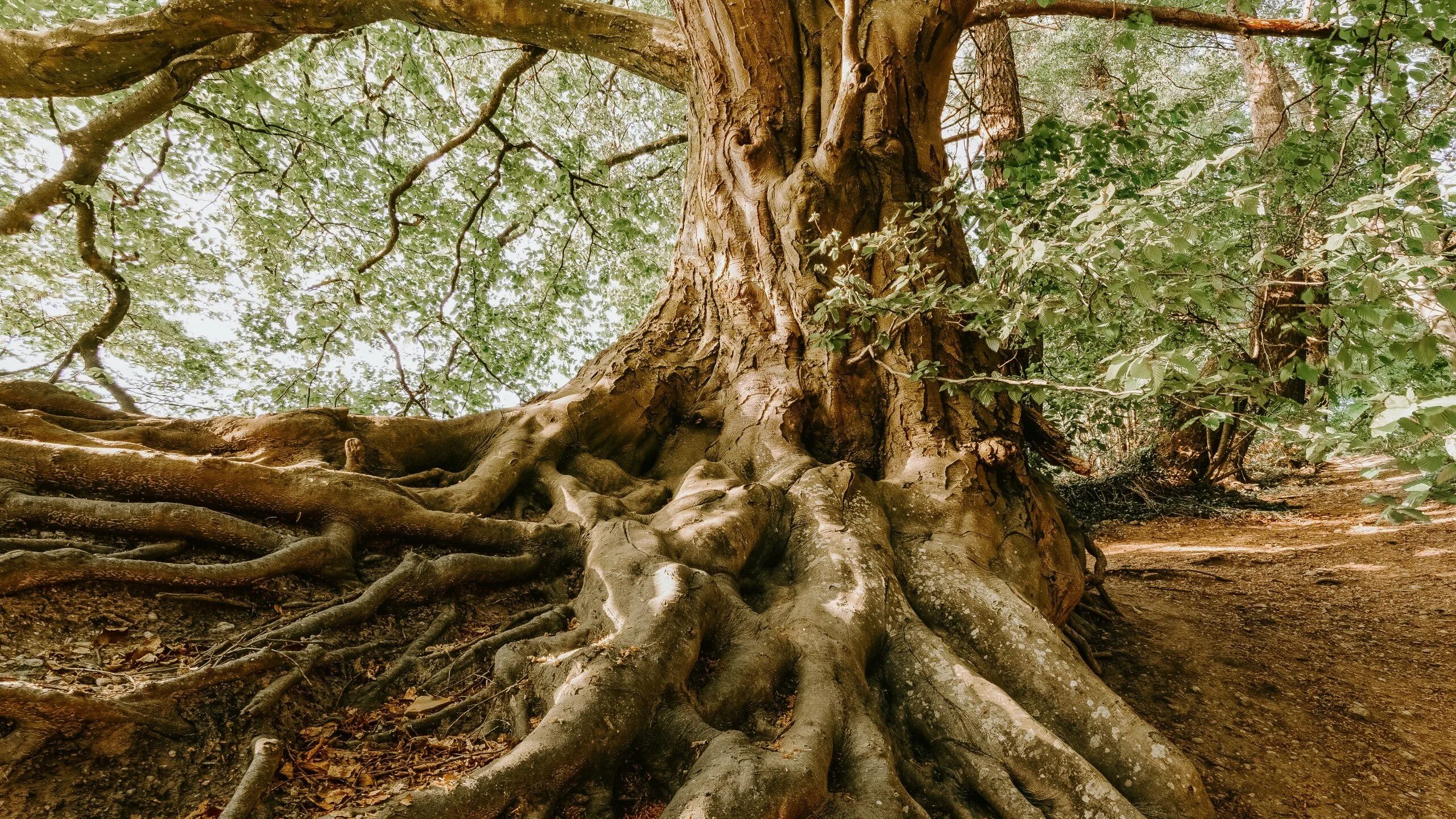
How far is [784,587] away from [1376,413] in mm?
2076

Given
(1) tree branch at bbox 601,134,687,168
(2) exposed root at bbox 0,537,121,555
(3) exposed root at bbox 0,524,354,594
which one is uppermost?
(1) tree branch at bbox 601,134,687,168

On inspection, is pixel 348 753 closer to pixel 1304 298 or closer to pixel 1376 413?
pixel 1376 413

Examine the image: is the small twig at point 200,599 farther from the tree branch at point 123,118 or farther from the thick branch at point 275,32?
the tree branch at point 123,118

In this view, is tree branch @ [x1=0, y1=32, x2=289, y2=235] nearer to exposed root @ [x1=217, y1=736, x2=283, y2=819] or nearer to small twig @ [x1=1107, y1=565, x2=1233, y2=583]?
exposed root @ [x1=217, y1=736, x2=283, y2=819]

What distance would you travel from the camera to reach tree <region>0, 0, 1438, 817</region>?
6.18ft

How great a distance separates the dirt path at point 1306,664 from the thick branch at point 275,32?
579 centimetres

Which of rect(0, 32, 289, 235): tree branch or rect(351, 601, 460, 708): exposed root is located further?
rect(0, 32, 289, 235): tree branch

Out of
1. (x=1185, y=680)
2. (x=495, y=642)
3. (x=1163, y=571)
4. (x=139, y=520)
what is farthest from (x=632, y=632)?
(x=1163, y=571)

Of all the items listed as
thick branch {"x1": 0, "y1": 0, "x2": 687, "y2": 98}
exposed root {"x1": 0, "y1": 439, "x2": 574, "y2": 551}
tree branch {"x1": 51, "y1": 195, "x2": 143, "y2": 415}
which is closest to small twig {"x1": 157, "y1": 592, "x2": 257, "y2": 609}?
exposed root {"x1": 0, "y1": 439, "x2": 574, "y2": 551}

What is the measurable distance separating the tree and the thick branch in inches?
0.8

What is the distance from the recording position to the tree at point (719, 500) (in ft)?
6.18

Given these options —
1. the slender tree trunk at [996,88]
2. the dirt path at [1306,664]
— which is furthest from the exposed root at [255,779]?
the slender tree trunk at [996,88]

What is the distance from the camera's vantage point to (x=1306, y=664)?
384 centimetres

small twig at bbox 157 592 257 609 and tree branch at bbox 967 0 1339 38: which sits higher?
tree branch at bbox 967 0 1339 38
